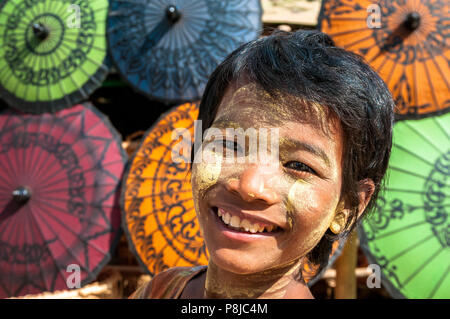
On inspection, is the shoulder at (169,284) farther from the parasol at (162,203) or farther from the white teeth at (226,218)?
the parasol at (162,203)

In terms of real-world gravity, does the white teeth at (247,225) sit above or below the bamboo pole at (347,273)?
above

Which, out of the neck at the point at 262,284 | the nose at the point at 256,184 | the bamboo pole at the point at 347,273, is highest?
the nose at the point at 256,184

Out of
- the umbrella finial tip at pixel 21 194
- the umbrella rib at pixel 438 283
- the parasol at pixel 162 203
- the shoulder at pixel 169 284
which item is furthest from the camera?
the umbrella finial tip at pixel 21 194

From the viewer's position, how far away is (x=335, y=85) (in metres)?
0.92

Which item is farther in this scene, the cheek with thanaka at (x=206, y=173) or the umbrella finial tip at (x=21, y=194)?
the umbrella finial tip at (x=21, y=194)

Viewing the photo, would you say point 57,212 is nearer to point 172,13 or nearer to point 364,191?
point 172,13

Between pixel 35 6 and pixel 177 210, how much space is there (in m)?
2.54

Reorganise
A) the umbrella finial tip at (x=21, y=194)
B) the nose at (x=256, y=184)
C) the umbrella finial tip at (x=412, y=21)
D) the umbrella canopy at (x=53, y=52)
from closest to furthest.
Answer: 1. the nose at (x=256, y=184)
2. the umbrella finial tip at (x=412, y=21)
3. the umbrella finial tip at (x=21, y=194)
4. the umbrella canopy at (x=53, y=52)

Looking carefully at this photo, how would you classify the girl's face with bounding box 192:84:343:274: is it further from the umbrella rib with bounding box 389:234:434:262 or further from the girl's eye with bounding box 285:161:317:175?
the umbrella rib with bounding box 389:234:434:262

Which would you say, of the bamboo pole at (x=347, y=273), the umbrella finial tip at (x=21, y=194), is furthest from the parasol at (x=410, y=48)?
the umbrella finial tip at (x=21, y=194)

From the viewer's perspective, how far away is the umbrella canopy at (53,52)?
156 inches

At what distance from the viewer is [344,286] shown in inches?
134
